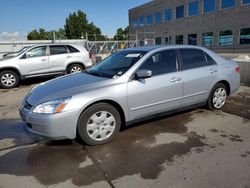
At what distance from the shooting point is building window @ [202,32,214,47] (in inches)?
1059

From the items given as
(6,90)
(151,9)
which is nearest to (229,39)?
(151,9)

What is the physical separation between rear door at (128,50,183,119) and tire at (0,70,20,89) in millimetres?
6478

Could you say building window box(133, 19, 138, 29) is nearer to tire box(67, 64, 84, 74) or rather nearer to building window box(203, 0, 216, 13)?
building window box(203, 0, 216, 13)

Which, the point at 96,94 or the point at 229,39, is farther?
the point at 229,39

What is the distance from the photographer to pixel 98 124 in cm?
362

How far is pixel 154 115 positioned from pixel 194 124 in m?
0.89

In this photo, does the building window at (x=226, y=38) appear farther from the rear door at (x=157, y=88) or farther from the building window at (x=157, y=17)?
the rear door at (x=157, y=88)

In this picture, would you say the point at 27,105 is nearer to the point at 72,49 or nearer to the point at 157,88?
the point at 157,88

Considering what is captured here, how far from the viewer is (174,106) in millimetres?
4398

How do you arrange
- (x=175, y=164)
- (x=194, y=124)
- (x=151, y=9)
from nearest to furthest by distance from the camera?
(x=175, y=164)
(x=194, y=124)
(x=151, y=9)

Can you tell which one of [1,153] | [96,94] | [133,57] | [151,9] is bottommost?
[1,153]

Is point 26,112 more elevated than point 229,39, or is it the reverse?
point 229,39

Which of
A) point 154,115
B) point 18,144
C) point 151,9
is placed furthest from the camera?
point 151,9

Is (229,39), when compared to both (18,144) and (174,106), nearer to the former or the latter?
(174,106)
